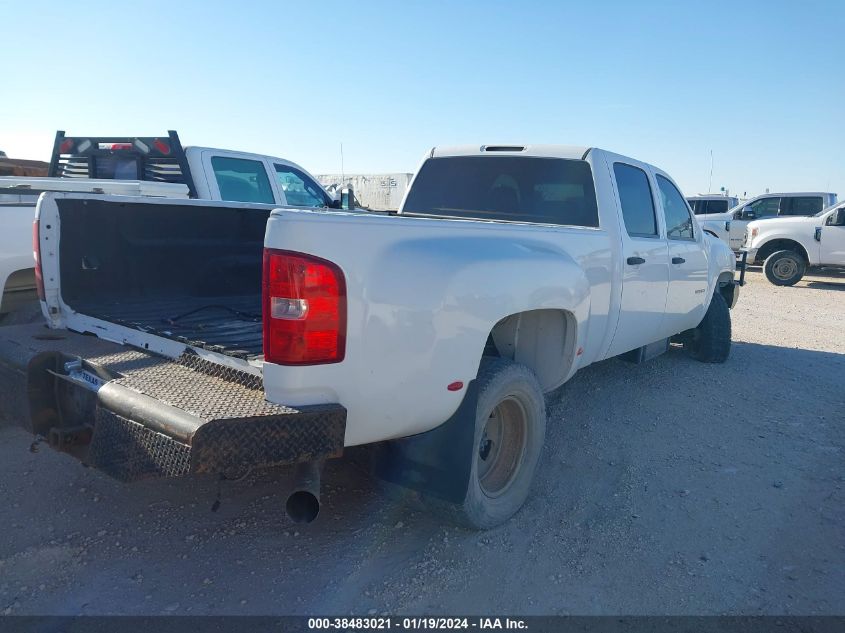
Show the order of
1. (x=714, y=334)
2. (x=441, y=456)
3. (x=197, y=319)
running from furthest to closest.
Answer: (x=714, y=334) → (x=197, y=319) → (x=441, y=456)

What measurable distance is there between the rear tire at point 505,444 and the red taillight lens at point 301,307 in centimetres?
100

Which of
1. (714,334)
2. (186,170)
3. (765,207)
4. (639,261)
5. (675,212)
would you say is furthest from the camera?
(765,207)

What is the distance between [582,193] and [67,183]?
423 cm

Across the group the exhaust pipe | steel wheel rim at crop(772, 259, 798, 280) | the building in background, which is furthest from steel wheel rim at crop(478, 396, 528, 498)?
the building in background

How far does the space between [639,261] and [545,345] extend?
1240mm

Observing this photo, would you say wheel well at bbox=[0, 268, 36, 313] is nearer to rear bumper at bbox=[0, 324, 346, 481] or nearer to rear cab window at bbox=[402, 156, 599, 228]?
rear bumper at bbox=[0, 324, 346, 481]

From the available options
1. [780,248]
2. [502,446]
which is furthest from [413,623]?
Answer: [780,248]

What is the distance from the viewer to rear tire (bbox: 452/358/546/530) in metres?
3.23

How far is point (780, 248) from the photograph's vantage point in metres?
15.4

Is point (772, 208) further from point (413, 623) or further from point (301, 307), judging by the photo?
point (301, 307)

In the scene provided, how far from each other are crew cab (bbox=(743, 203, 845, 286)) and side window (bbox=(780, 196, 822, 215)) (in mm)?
3371

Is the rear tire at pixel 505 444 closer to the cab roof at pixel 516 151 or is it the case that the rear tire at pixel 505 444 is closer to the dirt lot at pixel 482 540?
the dirt lot at pixel 482 540

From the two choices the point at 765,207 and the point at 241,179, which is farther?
the point at 765,207

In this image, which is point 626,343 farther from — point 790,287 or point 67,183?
point 790,287
